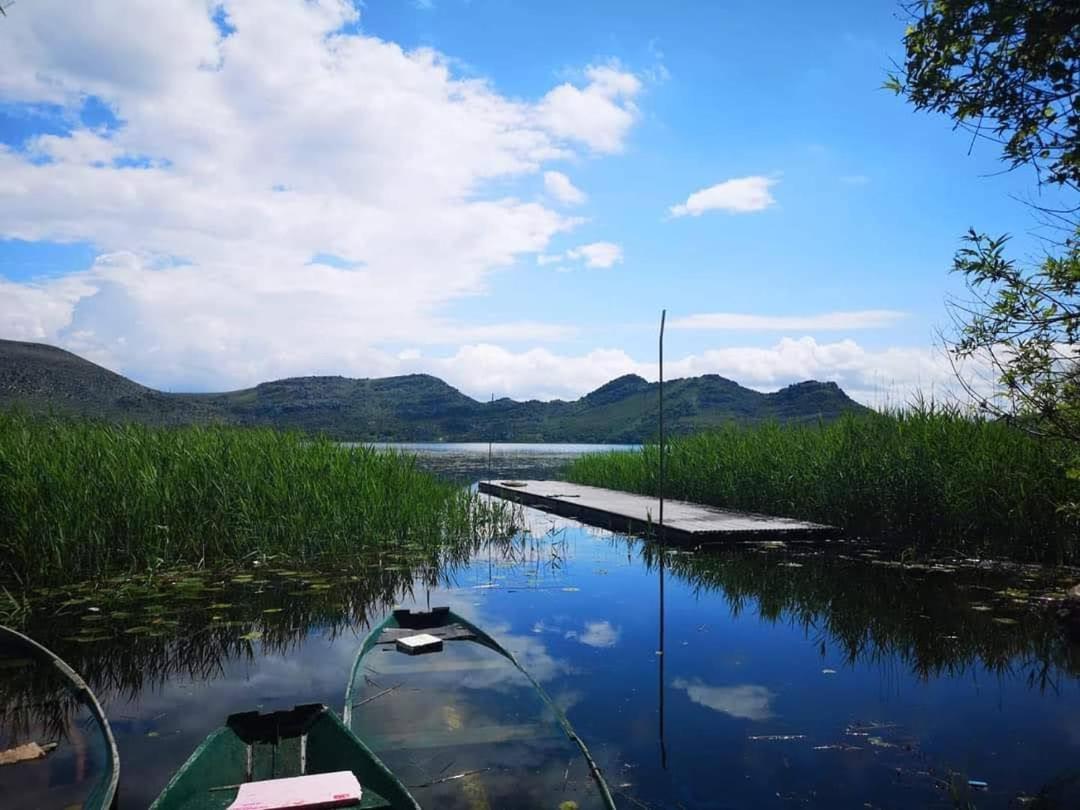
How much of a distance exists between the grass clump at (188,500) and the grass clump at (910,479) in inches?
237

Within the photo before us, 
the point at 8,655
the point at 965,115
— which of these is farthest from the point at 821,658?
the point at 8,655

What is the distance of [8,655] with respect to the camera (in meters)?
5.42

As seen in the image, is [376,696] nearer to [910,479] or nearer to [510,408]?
[910,479]

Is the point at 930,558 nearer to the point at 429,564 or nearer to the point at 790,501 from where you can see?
the point at 790,501

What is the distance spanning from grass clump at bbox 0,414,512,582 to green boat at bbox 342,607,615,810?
4.14 metres

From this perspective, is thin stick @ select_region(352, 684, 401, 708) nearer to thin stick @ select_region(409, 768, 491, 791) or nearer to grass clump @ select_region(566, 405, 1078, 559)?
thin stick @ select_region(409, 768, 491, 791)

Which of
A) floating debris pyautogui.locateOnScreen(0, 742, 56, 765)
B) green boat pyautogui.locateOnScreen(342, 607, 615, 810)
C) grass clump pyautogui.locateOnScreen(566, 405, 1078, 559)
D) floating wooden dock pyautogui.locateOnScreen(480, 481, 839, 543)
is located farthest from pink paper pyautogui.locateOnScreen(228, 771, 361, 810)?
floating wooden dock pyautogui.locateOnScreen(480, 481, 839, 543)

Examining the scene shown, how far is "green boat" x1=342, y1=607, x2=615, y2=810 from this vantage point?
3359mm

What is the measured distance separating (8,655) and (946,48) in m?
8.30

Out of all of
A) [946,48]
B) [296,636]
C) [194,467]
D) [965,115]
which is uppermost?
[946,48]

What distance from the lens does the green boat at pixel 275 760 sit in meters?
3.08

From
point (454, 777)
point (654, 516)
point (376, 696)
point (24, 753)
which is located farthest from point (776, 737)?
point (654, 516)

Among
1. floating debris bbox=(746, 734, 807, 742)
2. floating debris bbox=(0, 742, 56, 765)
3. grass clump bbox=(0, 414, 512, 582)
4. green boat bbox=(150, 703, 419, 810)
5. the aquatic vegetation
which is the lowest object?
floating debris bbox=(0, 742, 56, 765)

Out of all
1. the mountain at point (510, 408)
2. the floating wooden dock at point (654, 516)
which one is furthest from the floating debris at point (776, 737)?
the mountain at point (510, 408)
